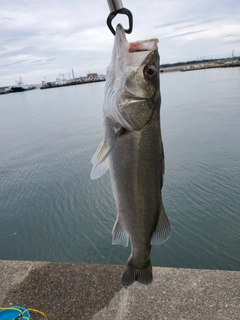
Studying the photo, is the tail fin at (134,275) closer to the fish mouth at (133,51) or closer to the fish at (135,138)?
the fish at (135,138)

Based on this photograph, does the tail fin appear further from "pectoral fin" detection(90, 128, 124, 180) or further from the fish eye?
the fish eye

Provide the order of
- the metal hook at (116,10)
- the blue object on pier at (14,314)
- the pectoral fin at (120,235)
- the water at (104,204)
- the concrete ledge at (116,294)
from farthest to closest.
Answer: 1. the water at (104,204)
2. the concrete ledge at (116,294)
3. the blue object on pier at (14,314)
4. the pectoral fin at (120,235)
5. the metal hook at (116,10)

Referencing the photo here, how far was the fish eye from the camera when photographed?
1.88 metres

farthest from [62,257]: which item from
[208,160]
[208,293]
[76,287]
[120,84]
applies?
[208,160]

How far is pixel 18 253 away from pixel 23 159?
8.63 m

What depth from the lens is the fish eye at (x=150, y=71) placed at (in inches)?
74.0

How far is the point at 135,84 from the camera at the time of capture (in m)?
1.90

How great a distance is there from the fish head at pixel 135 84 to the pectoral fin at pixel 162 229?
724 millimetres

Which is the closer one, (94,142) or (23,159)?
(23,159)

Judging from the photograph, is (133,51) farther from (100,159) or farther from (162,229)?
(162,229)

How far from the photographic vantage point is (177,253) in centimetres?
695

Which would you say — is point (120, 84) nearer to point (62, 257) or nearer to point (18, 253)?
point (62, 257)

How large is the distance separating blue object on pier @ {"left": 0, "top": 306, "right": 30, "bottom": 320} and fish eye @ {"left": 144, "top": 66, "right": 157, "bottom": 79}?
316 centimetres

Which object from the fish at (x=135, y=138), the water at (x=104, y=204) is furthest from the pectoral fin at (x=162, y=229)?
the water at (x=104, y=204)
